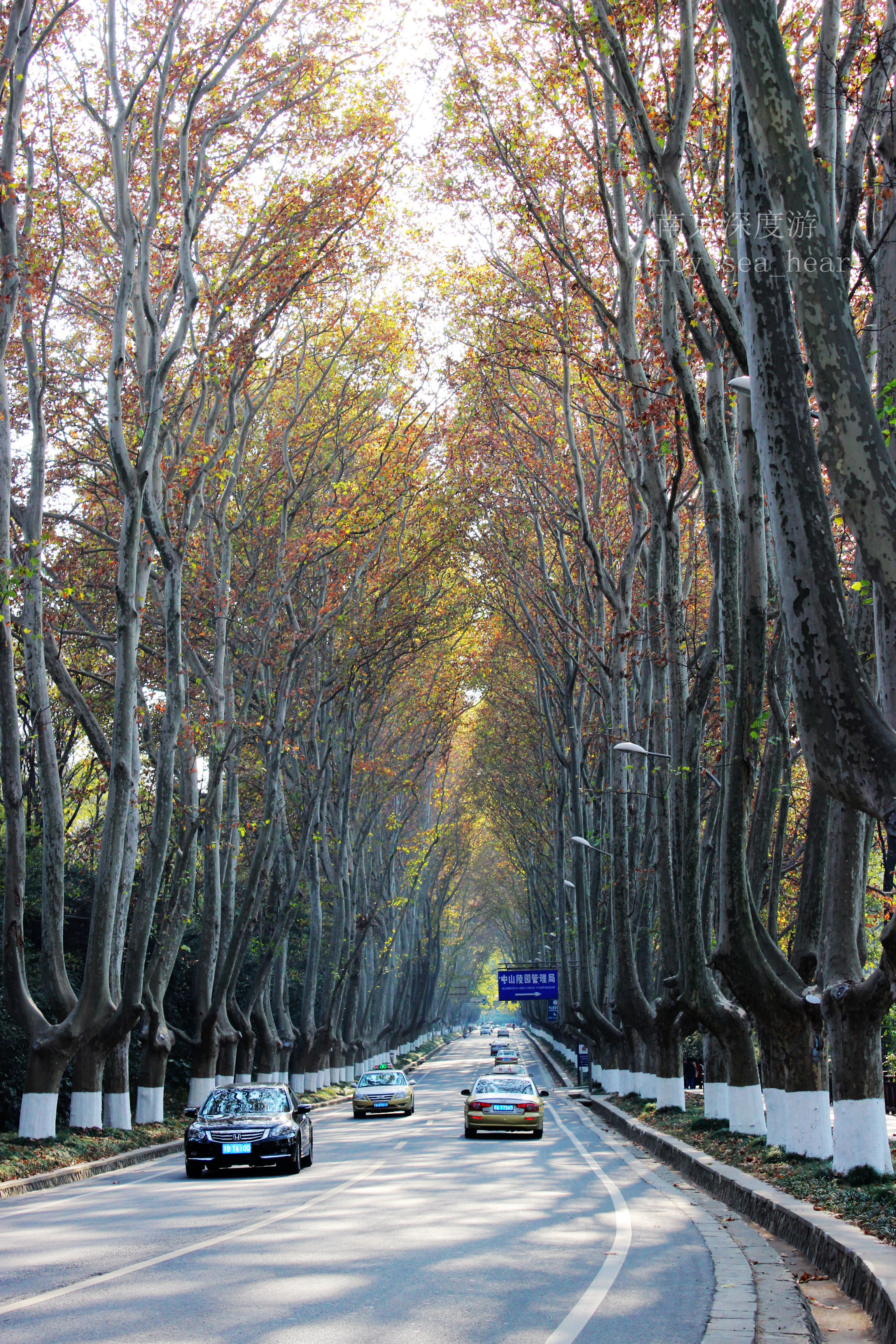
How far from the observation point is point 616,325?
56.9 ft

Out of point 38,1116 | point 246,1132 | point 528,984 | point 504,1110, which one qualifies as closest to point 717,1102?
point 504,1110

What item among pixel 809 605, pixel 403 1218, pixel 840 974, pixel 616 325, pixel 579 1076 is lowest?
pixel 579 1076

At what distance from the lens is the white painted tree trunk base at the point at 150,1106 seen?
2356 cm

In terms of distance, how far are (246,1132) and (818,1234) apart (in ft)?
29.8

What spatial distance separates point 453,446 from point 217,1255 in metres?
21.4

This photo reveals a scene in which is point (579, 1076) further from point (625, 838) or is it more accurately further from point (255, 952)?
point (625, 838)

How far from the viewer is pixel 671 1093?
24.5m

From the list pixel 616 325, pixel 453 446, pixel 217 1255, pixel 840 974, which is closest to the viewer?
pixel 217 1255

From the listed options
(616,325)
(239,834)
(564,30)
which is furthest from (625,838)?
(564,30)

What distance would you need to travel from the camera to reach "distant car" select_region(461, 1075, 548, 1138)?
23078 millimetres

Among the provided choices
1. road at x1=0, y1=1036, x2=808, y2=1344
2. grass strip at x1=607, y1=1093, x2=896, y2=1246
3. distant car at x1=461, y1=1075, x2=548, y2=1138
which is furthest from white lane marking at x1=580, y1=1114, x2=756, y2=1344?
distant car at x1=461, y1=1075, x2=548, y2=1138

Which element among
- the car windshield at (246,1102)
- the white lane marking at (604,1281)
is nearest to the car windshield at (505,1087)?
the car windshield at (246,1102)

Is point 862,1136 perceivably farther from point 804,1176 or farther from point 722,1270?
point 722,1270

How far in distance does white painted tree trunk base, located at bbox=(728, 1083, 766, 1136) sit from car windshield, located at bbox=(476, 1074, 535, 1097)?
6.44 meters
